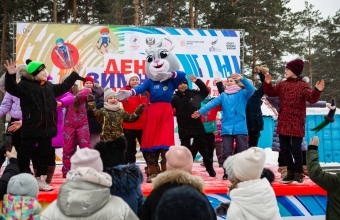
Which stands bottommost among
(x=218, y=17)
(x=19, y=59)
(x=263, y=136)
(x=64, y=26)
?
(x=263, y=136)

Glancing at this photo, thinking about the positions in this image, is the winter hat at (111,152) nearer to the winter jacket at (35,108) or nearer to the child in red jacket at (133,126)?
the winter jacket at (35,108)

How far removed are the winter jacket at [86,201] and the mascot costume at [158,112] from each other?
2.87m

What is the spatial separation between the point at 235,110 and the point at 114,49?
505 centimetres

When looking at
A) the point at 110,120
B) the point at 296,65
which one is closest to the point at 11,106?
the point at 110,120

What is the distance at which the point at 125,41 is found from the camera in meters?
10.1

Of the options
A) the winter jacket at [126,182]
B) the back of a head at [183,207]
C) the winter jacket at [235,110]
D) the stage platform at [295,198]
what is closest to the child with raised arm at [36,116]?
the stage platform at [295,198]

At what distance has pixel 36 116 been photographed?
15.2 feet

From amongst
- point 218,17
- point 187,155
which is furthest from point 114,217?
point 218,17

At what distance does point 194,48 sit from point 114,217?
8.31 metres

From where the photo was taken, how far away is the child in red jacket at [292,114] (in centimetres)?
514

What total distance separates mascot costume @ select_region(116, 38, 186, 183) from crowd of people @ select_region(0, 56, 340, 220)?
0.04 feet

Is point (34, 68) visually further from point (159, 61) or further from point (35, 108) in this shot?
point (159, 61)

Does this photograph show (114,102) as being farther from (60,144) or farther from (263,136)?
(263,136)

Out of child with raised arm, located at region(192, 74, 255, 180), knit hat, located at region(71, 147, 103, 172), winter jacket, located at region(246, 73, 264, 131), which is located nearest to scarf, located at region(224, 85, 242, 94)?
child with raised arm, located at region(192, 74, 255, 180)
